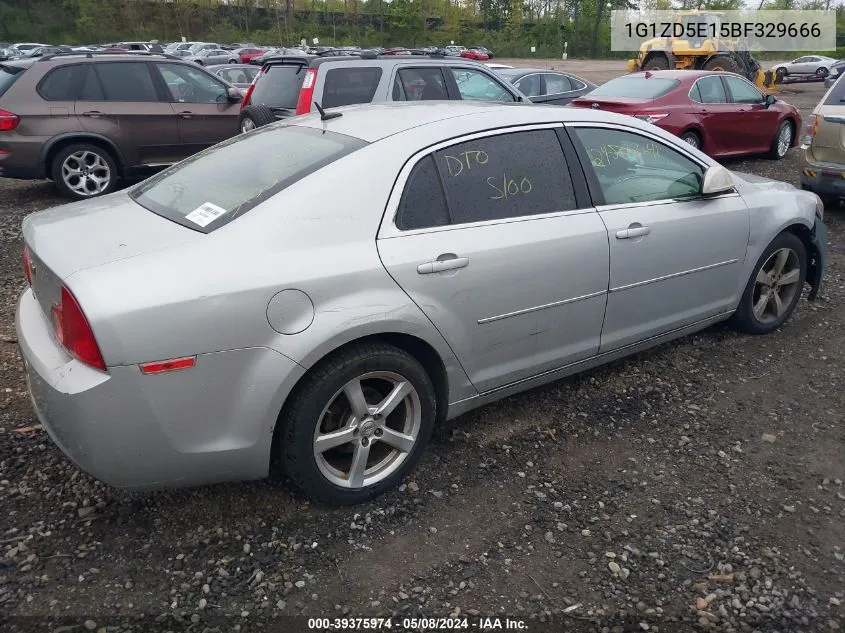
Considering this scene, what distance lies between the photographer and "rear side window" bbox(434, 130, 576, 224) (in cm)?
314

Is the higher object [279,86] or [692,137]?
[279,86]

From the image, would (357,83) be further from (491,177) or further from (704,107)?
(704,107)

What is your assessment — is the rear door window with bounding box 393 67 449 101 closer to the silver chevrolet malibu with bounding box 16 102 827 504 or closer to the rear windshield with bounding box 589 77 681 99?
the rear windshield with bounding box 589 77 681 99

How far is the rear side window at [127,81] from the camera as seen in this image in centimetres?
→ 839

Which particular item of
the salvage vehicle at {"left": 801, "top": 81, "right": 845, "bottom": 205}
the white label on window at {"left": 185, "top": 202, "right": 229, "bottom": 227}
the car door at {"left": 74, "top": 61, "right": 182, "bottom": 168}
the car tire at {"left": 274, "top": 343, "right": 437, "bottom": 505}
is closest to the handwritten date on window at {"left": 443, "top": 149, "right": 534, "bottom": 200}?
the car tire at {"left": 274, "top": 343, "right": 437, "bottom": 505}

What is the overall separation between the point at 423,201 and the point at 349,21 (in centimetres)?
7156

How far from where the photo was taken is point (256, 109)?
7723 millimetres

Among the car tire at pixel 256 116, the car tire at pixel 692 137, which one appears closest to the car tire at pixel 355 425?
the car tire at pixel 256 116

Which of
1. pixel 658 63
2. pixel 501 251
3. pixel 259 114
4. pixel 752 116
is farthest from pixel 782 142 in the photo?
pixel 658 63

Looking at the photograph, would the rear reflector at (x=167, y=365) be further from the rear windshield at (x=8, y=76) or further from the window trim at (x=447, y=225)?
the rear windshield at (x=8, y=76)

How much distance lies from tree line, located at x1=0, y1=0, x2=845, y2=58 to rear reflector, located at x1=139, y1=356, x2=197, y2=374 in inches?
2444

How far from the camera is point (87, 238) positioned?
2730 millimetres

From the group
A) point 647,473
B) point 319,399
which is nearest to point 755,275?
point 647,473

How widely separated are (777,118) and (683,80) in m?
2.08
